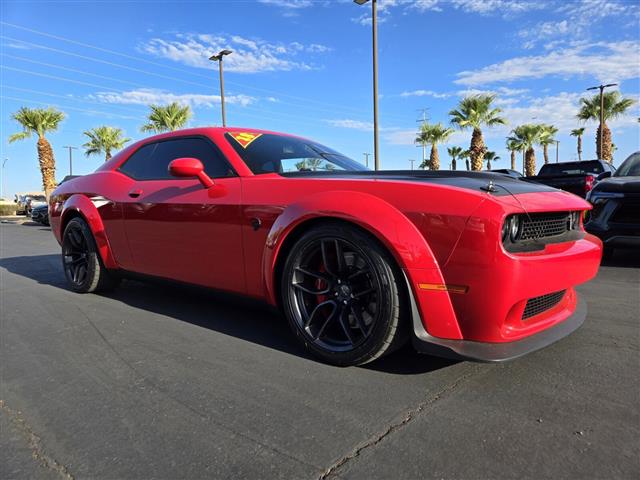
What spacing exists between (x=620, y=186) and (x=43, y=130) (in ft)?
98.6

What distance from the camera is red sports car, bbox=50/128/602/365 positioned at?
2094 mm

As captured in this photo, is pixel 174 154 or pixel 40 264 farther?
pixel 40 264

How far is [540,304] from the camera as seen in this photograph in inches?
94.5

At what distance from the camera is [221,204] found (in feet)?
9.73

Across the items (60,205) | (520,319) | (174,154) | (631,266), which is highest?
(174,154)

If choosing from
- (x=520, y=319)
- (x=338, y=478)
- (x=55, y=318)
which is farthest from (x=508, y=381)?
(x=55, y=318)

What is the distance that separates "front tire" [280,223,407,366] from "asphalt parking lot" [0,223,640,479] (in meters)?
0.15

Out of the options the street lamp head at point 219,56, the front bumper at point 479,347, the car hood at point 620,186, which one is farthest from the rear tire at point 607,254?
the street lamp head at point 219,56

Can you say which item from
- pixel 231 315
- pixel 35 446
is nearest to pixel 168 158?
pixel 231 315

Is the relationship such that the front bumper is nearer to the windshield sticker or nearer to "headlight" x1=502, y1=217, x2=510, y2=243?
"headlight" x1=502, y1=217, x2=510, y2=243

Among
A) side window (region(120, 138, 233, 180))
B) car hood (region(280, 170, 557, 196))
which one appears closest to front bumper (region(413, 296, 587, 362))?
car hood (region(280, 170, 557, 196))

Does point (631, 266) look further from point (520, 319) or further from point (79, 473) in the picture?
point (79, 473)

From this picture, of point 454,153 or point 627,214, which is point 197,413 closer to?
point 627,214

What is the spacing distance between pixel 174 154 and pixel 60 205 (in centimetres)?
184
